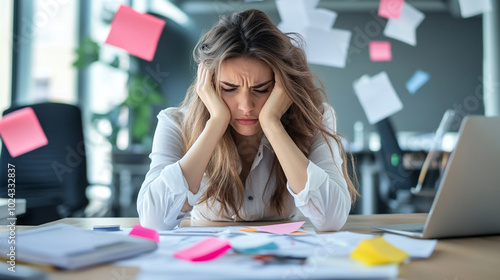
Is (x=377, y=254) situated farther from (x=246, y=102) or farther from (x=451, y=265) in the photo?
(x=246, y=102)

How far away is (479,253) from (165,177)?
0.71 metres

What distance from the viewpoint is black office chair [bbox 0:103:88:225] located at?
212 centimetres

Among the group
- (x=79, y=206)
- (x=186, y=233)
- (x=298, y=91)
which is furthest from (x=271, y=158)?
(x=79, y=206)

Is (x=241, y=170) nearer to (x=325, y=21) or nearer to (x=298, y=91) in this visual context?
(x=298, y=91)

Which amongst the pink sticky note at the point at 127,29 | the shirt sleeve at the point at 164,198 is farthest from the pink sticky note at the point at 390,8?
the shirt sleeve at the point at 164,198

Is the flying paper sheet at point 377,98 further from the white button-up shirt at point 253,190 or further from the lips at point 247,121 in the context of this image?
the lips at point 247,121

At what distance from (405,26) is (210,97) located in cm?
349

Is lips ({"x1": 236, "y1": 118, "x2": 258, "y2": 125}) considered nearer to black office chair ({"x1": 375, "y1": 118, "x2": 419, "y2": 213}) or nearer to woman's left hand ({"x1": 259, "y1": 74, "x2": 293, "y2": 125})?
woman's left hand ({"x1": 259, "y1": 74, "x2": 293, "y2": 125})

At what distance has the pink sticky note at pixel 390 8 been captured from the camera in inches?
160

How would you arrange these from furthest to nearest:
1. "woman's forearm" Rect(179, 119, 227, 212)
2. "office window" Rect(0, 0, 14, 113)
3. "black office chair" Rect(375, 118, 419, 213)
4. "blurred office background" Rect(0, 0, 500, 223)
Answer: "blurred office background" Rect(0, 0, 500, 223), "office window" Rect(0, 0, 14, 113), "black office chair" Rect(375, 118, 419, 213), "woman's forearm" Rect(179, 119, 227, 212)

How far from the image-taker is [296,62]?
129 cm

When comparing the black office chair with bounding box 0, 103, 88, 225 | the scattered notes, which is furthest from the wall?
the scattered notes

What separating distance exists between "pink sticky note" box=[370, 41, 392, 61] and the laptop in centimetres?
379

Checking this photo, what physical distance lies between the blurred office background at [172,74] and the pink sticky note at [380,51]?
2.2 inches
